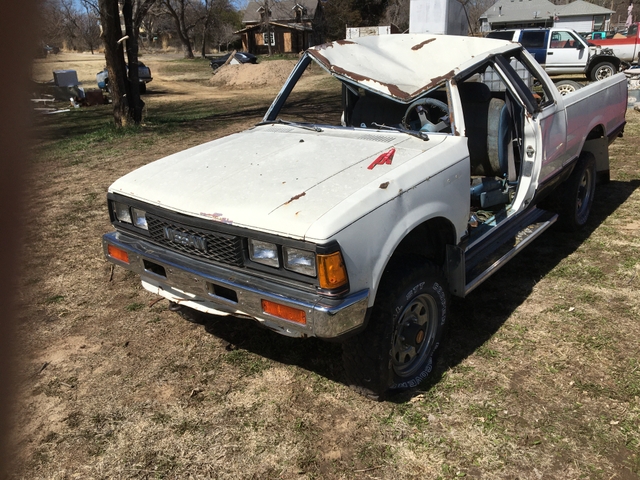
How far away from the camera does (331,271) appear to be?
7.91 feet

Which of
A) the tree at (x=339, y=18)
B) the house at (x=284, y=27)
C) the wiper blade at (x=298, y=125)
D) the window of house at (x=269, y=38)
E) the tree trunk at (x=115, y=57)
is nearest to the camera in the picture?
the wiper blade at (x=298, y=125)

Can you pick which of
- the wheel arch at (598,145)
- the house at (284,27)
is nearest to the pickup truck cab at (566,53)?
the wheel arch at (598,145)

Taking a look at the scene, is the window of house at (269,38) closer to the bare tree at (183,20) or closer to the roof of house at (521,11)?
the bare tree at (183,20)

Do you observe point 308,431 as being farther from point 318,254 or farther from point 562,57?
point 562,57

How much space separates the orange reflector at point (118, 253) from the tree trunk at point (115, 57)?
9.37m

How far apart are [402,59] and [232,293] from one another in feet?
7.76

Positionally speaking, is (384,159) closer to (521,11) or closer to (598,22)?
(521,11)

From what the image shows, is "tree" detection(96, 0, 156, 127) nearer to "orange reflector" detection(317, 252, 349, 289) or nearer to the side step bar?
the side step bar

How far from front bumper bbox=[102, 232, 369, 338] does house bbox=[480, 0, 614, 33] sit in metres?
43.0

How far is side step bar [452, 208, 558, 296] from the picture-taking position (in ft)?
11.2

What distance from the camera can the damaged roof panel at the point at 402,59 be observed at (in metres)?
3.62

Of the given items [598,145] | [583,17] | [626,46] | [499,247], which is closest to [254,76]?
[626,46]

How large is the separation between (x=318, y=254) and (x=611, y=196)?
5.09 metres

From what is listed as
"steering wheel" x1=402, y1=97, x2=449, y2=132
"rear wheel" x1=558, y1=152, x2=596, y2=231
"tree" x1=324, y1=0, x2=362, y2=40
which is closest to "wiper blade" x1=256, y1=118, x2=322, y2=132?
"steering wheel" x1=402, y1=97, x2=449, y2=132
